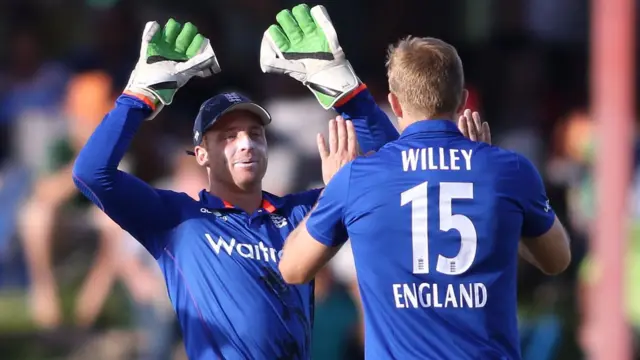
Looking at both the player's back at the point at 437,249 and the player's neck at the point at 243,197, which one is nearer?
the player's back at the point at 437,249

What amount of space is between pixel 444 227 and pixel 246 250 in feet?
3.00

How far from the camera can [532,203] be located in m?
3.44

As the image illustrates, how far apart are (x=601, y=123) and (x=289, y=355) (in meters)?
4.49

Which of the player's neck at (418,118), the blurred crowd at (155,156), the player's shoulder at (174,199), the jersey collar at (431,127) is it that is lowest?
the blurred crowd at (155,156)

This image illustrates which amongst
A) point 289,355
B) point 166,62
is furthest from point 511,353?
point 166,62

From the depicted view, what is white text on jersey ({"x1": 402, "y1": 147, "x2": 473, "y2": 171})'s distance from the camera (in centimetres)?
340

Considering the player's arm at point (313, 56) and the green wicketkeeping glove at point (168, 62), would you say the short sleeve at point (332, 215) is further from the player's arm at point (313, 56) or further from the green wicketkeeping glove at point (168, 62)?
the green wicketkeeping glove at point (168, 62)

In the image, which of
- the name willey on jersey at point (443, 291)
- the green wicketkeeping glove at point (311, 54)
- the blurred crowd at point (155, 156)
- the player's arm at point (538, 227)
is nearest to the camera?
the name willey on jersey at point (443, 291)

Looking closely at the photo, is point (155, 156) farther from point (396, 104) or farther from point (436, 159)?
point (436, 159)

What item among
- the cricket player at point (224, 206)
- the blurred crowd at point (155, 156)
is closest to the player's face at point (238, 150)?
the cricket player at point (224, 206)

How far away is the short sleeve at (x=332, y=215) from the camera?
11.2 feet

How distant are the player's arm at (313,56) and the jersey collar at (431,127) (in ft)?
1.91

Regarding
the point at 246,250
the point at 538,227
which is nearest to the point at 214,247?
the point at 246,250

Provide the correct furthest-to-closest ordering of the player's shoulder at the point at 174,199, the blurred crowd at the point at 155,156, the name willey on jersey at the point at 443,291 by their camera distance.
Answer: the blurred crowd at the point at 155,156, the player's shoulder at the point at 174,199, the name willey on jersey at the point at 443,291
